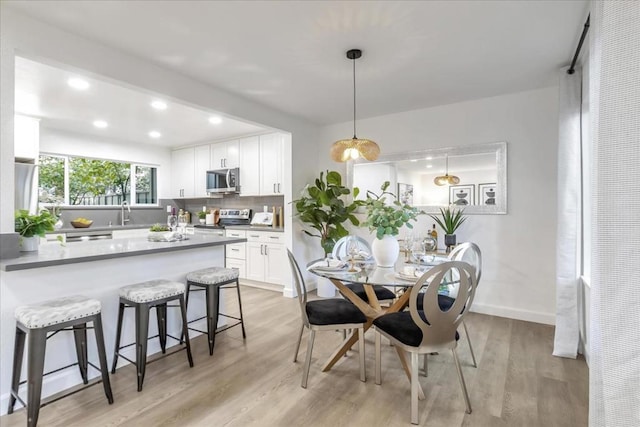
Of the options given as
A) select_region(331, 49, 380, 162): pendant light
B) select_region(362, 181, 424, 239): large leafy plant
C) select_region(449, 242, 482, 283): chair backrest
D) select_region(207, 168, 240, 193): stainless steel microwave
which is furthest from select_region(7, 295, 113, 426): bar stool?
select_region(207, 168, 240, 193): stainless steel microwave

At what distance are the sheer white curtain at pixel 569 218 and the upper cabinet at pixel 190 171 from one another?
5394 millimetres

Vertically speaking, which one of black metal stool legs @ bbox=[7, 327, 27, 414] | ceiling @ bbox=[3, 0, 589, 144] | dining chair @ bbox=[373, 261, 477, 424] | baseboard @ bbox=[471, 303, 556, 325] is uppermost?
ceiling @ bbox=[3, 0, 589, 144]

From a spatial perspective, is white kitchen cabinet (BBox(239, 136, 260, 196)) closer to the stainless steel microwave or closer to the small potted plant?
the stainless steel microwave

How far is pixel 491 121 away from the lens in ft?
12.2

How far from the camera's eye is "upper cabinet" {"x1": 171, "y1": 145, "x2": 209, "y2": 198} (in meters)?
6.06

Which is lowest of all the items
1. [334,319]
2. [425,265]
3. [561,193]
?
[334,319]

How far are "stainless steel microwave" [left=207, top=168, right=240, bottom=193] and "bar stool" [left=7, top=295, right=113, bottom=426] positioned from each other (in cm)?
352

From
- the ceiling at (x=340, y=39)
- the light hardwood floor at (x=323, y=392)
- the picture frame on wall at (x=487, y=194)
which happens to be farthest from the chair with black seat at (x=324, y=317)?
the picture frame on wall at (x=487, y=194)

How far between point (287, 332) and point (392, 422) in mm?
1553

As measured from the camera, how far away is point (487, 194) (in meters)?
3.74

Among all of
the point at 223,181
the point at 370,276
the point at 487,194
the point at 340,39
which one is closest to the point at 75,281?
the point at 370,276

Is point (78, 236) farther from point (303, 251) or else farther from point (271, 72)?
point (271, 72)

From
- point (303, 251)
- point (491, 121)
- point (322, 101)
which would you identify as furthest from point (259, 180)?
point (491, 121)

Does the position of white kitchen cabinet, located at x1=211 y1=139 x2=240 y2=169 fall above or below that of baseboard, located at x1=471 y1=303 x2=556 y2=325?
above
